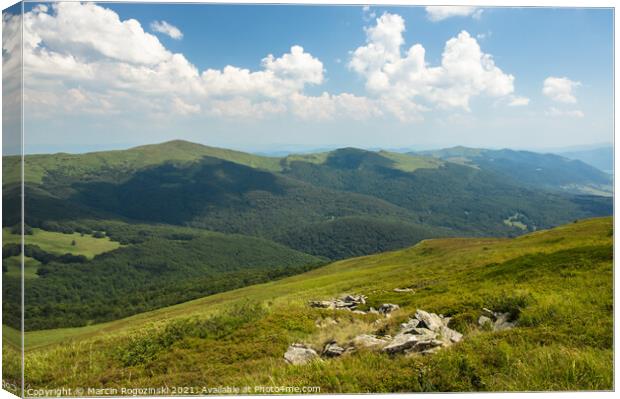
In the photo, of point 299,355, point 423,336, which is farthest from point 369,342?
point 299,355

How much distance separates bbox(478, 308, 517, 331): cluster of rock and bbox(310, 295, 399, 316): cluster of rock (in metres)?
4.14

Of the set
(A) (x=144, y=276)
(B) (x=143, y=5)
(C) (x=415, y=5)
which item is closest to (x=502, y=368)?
(C) (x=415, y=5)

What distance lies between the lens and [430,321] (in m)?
13.1

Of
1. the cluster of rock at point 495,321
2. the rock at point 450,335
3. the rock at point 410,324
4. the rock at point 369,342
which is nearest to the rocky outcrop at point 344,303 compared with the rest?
the rock at point 410,324

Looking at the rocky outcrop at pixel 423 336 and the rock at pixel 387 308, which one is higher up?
the rocky outcrop at pixel 423 336

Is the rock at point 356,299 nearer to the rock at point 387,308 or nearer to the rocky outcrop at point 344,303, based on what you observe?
the rocky outcrop at point 344,303

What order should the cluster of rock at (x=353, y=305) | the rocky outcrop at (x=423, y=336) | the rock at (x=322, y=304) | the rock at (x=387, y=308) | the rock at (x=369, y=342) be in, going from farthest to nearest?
the rock at (x=322, y=304) → the cluster of rock at (x=353, y=305) → the rock at (x=387, y=308) → the rock at (x=369, y=342) → the rocky outcrop at (x=423, y=336)

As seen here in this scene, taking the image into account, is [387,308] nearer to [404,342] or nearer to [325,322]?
[325,322]

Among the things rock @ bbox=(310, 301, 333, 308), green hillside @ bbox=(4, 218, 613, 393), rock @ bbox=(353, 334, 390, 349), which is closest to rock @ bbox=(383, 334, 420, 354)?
green hillside @ bbox=(4, 218, 613, 393)

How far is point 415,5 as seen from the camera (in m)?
14.5

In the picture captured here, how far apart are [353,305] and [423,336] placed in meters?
7.45

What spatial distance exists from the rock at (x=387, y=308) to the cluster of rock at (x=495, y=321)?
A: 14.1 feet

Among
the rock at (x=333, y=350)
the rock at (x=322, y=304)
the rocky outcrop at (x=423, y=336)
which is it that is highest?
the rocky outcrop at (x=423, y=336)

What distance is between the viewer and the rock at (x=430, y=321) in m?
12.8
